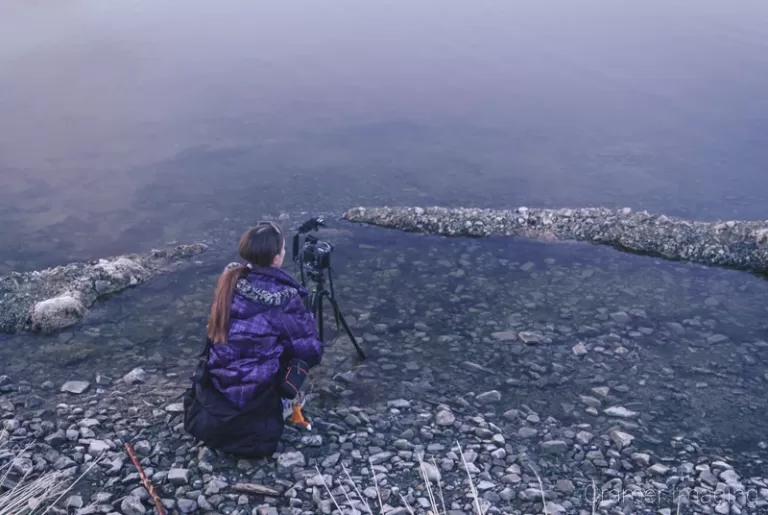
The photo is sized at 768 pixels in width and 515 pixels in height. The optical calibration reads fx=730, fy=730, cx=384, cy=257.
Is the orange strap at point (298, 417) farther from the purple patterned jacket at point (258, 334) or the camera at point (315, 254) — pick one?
the camera at point (315, 254)

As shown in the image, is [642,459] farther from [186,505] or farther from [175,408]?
[175,408]

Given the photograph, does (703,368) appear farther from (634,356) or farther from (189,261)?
(189,261)

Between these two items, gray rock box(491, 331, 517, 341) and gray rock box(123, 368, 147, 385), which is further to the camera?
gray rock box(491, 331, 517, 341)

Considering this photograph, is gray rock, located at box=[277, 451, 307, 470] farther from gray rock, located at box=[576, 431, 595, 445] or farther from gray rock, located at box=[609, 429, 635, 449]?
gray rock, located at box=[609, 429, 635, 449]

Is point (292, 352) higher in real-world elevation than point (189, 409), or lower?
higher

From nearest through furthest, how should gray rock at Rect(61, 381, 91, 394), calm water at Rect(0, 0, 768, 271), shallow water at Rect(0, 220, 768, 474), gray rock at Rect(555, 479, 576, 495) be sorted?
gray rock at Rect(555, 479, 576, 495) < gray rock at Rect(61, 381, 91, 394) < shallow water at Rect(0, 220, 768, 474) < calm water at Rect(0, 0, 768, 271)

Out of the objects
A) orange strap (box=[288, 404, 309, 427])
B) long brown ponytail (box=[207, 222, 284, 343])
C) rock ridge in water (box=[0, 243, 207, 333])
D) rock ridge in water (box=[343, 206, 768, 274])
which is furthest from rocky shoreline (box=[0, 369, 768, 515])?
rock ridge in water (box=[343, 206, 768, 274])

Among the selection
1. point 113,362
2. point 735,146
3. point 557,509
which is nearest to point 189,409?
point 113,362
